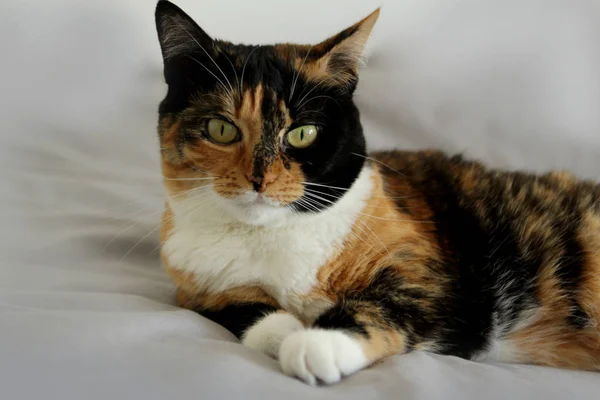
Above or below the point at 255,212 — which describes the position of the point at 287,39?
above

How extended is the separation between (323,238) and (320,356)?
0.96 feet

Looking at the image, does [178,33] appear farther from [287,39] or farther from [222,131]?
[287,39]

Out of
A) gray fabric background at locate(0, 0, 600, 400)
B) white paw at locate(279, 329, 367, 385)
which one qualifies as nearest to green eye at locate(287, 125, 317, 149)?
white paw at locate(279, 329, 367, 385)

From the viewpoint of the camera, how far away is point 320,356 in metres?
0.83

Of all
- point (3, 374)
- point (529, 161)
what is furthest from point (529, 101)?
point (3, 374)

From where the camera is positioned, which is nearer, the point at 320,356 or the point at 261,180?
the point at 320,356

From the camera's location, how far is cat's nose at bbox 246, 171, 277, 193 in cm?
96

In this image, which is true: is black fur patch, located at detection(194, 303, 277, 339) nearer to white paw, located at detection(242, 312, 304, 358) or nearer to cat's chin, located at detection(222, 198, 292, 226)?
white paw, located at detection(242, 312, 304, 358)

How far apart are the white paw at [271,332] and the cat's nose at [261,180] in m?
0.22

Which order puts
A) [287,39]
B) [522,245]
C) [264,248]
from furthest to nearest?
[287,39] < [522,245] < [264,248]

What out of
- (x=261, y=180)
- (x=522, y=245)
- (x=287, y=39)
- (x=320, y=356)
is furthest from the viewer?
(x=287, y=39)

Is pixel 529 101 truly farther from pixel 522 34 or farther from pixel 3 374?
pixel 3 374

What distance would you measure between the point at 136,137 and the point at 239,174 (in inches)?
40.9

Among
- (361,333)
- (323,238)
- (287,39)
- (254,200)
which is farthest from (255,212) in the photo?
(287,39)
